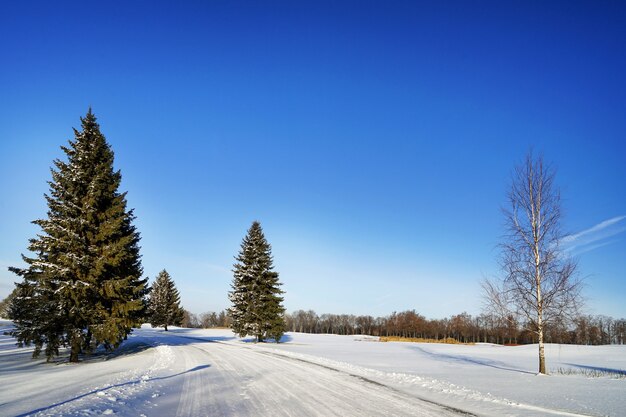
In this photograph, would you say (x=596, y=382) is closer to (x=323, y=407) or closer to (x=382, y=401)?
(x=382, y=401)

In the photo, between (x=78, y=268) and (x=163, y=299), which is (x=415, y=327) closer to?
(x=163, y=299)

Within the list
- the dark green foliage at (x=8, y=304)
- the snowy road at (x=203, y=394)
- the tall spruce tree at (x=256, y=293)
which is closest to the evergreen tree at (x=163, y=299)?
the dark green foliage at (x=8, y=304)

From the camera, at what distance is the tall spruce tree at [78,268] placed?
1642 centimetres

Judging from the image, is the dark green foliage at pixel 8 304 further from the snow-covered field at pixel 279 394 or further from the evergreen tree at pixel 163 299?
the evergreen tree at pixel 163 299

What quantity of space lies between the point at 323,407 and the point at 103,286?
1464 centimetres

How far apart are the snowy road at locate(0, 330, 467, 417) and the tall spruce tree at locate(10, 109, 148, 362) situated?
303cm

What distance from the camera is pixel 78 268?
16734mm

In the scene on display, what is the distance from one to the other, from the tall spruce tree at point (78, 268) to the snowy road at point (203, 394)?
9.95ft

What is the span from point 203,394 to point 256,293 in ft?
88.3

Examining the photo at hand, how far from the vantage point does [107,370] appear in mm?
13797

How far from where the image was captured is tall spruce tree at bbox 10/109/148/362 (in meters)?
16.4

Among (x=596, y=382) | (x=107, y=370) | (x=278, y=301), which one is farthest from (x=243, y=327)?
(x=596, y=382)

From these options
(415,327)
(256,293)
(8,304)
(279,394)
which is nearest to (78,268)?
(279,394)

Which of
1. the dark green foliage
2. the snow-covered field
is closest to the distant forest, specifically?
the dark green foliage
